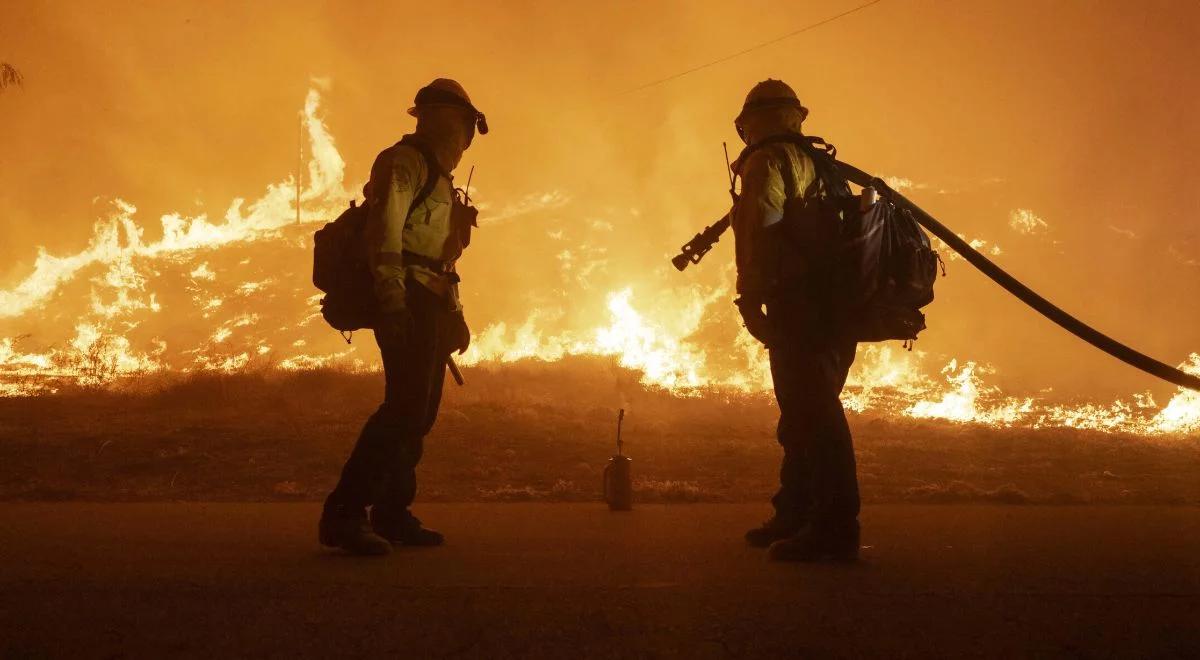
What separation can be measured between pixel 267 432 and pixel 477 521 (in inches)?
187

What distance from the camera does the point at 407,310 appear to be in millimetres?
4484

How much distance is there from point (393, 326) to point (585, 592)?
5.06ft

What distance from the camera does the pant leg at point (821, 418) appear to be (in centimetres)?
436

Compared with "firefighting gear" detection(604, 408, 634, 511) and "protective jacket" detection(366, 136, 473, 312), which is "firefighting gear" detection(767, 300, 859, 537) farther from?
"firefighting gear" detection(604, 408, 634, 511)

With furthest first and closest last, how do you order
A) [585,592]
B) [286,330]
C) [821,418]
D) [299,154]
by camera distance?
[299,154]
[286,330]
[821,418]
[585,592]

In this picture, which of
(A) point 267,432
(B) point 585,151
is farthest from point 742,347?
(B) point 585,151

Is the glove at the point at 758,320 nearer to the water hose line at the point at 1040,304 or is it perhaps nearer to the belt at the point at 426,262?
the water hose line at the point at 1040,304

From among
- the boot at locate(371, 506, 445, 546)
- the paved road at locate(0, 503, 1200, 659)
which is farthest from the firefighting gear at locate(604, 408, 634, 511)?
the boot at locate(371, 506, 445, 546)

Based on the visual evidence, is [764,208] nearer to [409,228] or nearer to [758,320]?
[758,320]

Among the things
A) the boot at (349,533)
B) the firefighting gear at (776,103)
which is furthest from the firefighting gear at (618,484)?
the firefighting gear at (776,103)

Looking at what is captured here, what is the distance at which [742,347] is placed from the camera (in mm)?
19906

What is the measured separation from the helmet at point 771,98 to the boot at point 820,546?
2045 mm

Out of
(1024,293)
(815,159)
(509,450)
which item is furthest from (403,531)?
(509,450)

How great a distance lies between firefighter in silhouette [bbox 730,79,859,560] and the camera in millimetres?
4352
